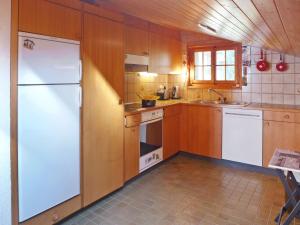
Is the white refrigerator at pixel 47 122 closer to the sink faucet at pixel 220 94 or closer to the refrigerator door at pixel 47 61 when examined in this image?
the refrigerator door at pixel 47 61

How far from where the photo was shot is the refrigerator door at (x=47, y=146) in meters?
1.90

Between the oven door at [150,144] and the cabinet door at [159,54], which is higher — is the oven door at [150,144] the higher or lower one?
the lower one

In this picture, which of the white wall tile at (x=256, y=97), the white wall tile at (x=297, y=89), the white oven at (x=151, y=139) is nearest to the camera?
the white oven at (x=151, y=139)

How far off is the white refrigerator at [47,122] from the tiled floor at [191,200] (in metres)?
→ 0.45

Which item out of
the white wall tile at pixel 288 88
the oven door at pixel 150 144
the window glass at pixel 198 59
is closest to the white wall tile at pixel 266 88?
the white wall tile at pixel 288 88

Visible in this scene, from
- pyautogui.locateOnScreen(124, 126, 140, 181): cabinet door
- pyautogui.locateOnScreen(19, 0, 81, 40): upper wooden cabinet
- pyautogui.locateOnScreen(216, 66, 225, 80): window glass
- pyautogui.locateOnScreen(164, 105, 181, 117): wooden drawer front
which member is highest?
pyautogui.locateOnScreen(19, 0, 81, 40): upper wooden cabinet

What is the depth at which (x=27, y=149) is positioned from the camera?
191 centimetres

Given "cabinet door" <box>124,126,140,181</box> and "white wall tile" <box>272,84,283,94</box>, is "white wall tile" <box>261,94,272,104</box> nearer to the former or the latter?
"white wall tile" <box>272,84,283,94</box>

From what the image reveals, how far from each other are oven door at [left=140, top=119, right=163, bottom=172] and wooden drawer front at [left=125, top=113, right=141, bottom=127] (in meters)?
0.13

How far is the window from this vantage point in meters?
4.09

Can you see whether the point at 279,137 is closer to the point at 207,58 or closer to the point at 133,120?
the point at 207,58

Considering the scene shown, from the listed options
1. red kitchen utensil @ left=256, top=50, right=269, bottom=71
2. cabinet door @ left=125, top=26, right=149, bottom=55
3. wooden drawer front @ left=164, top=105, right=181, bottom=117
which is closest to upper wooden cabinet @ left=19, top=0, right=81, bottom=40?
cabinet door @ left=125, top=26, right=149, bottom=55

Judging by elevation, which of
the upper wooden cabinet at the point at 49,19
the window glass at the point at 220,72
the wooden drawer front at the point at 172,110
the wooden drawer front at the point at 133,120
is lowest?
the wooden drawer front at the point at 133,120

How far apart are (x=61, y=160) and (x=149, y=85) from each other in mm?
2307
